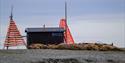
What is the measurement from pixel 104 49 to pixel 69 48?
6.11 ft

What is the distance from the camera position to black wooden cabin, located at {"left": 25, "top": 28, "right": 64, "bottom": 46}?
2380cm

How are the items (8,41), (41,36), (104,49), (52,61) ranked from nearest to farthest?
1. (52,61)
2. (104,49)
3. (8,41)
4. (41,36)

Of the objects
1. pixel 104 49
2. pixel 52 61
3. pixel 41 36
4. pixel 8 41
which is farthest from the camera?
pixel 41 36

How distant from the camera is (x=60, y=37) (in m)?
24.1

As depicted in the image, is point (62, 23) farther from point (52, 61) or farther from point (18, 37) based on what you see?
point (52, 61)

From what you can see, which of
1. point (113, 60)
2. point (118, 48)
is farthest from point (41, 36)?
point (113, 60)

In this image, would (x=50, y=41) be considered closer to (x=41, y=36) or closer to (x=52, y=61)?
(x=41, y=36)

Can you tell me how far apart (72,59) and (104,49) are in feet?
20.8

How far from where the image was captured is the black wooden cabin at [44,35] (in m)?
23.8

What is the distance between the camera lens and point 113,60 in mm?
13484

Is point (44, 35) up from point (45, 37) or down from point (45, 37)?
up

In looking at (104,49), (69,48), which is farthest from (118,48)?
(69,48)

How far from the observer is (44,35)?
24188 mm

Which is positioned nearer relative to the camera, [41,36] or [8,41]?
[8,41]
